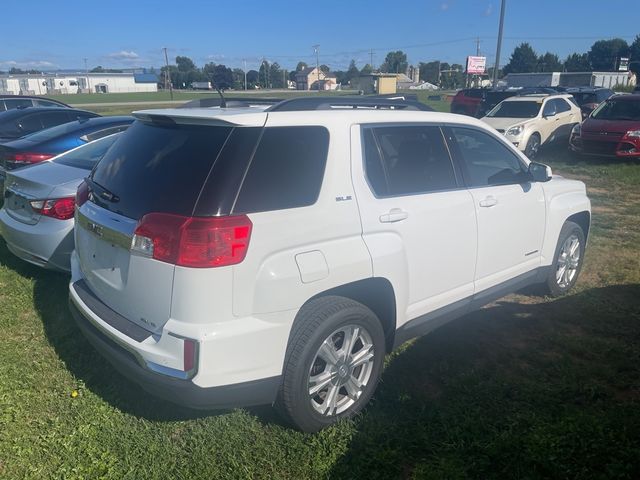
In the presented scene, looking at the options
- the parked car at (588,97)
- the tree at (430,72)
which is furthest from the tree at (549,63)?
the parked car at (588,97)

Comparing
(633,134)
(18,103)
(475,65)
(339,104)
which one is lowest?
(633,134)

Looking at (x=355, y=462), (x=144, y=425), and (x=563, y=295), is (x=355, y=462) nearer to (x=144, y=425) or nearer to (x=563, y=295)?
(x=144, y=425)

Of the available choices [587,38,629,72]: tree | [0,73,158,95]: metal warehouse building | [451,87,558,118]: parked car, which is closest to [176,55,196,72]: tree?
[0,73,158,95]: metal warehouse building

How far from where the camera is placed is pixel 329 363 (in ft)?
9.91

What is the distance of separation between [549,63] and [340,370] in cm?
14294

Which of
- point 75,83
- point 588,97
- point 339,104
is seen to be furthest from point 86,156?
point 75,83

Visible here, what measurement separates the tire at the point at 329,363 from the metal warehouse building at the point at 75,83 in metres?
115

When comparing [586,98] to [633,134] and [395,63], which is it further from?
[395,63]

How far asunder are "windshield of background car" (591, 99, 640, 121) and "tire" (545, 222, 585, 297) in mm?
9435

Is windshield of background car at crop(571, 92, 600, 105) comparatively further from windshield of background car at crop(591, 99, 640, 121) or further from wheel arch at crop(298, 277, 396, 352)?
wheel arch at crop(298, 277, 396, 352)

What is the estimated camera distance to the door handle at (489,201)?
3.82 metres

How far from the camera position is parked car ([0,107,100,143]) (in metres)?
10.2

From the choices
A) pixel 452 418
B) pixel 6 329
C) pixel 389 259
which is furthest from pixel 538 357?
pixel 6 329

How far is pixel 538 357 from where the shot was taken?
395cm
